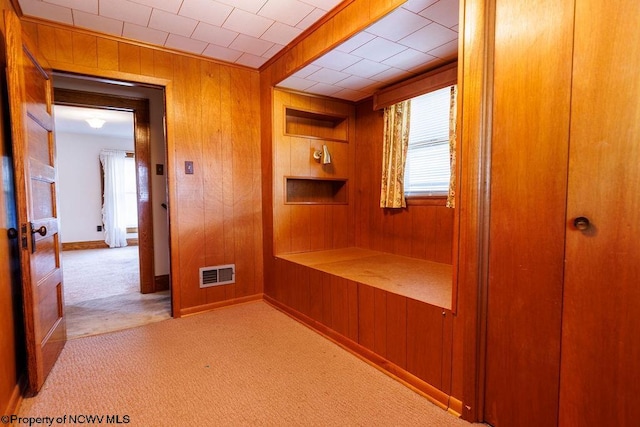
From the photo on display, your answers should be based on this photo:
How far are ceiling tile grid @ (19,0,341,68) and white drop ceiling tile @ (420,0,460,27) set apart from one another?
602 mm

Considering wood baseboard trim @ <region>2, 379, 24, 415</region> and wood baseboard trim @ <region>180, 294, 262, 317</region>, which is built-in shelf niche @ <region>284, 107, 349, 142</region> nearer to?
wood baseboard trim @ <region>180, 294, 262, 317</region>

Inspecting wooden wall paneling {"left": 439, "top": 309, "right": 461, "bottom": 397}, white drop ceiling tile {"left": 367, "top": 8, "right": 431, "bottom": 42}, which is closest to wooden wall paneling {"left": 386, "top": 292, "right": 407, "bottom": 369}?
wooden wall paneling {"left": 439, "top": 309, "right": 461, "bottom": 397}

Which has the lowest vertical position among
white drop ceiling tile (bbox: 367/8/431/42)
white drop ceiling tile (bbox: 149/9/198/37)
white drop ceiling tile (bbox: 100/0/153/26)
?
white drop ceiling tile (bbox: 367/8/431/42)

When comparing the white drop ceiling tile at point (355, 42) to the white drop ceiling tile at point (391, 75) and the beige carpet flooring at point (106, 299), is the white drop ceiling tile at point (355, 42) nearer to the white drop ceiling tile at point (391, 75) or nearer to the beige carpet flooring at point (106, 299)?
the white drop ceiling tile at point (391, 75)

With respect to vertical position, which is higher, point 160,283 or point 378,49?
point 378,49

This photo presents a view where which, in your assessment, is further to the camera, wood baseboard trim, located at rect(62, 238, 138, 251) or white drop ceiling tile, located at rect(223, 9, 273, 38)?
wood baseboard trim, located at rect(62, 238, 138, 251)

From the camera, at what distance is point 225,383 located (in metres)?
1.82

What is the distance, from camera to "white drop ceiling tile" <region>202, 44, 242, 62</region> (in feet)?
8.86

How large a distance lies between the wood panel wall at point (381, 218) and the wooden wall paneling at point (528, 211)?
1.31m

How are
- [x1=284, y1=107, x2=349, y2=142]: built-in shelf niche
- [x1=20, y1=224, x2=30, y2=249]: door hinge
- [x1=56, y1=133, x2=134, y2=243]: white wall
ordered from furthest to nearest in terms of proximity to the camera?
[x1=56, y1=133, x2=134, y2=243]: white wall < [x1=284, y1=107, x2=349, y2=142]: built-in shelf niche < [x1=20, y1=224, x2=30, y2=249]: door hinge

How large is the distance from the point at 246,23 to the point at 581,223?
7.73 feet

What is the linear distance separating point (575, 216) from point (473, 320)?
0.61 metres

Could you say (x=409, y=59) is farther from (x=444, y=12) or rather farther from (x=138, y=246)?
(x=138, y=246)

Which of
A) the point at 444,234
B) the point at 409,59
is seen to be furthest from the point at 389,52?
the point at 444,234
